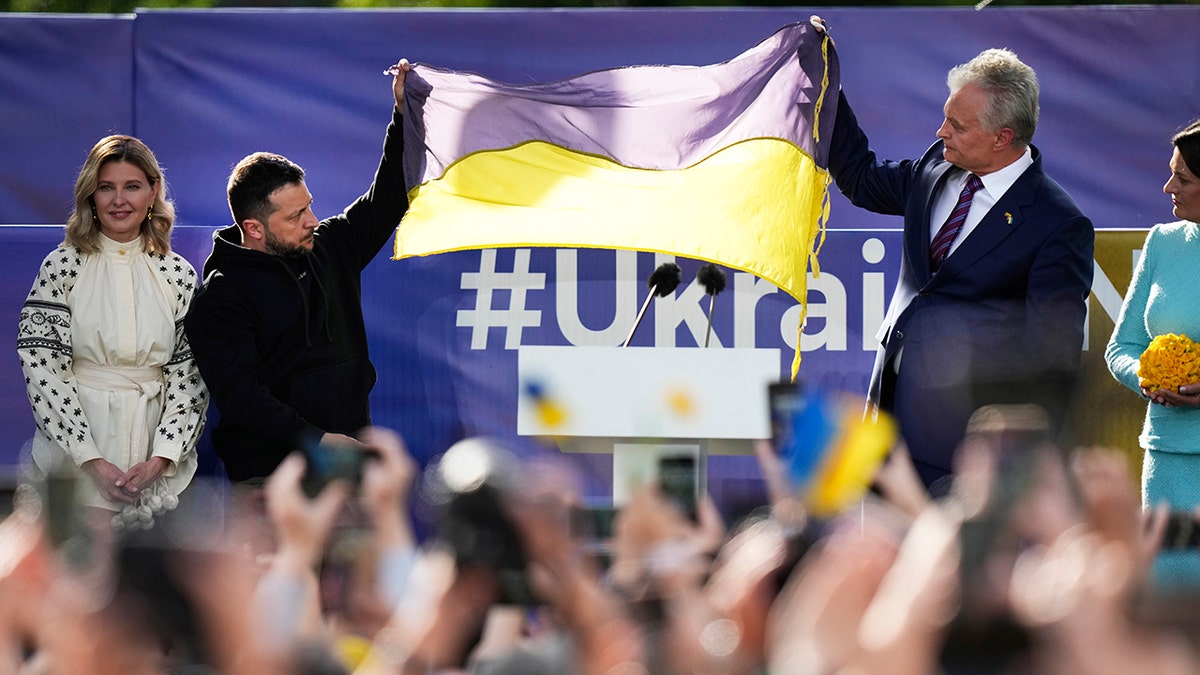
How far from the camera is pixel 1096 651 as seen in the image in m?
1.61

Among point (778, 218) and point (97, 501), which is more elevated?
point (778, 218)

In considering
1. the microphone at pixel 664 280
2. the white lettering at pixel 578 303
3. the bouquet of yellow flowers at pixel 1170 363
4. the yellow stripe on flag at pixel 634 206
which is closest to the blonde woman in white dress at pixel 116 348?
the yellow stripe on flag at pixel 634 206

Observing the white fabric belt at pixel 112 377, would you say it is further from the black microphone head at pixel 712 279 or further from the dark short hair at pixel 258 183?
the black microphone head at pixel 712 279

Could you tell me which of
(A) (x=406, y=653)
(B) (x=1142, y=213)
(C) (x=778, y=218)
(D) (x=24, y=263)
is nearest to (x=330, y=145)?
(D) (x=24, y=263)

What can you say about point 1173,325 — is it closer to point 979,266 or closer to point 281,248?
point 979,266

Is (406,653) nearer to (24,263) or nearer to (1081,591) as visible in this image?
(1081,591)

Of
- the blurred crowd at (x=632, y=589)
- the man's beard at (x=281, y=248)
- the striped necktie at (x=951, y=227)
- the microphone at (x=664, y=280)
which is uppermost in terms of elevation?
the striped necktie at (x=951, y=227)

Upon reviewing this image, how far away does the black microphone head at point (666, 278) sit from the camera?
511 cm

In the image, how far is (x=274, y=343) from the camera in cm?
392

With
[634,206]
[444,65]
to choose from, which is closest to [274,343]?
[634,206]

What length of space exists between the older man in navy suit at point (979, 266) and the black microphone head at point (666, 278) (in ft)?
4.95

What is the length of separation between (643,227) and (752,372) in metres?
0.86

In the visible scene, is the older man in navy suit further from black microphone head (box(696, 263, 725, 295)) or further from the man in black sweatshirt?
black microphone head (box(696, 263, 725, 295))

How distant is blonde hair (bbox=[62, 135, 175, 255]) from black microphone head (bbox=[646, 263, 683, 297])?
1621mm
